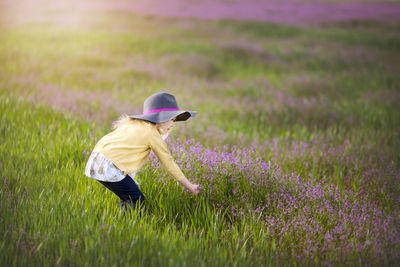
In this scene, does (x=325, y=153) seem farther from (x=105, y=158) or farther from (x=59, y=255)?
(x=59, y=255)

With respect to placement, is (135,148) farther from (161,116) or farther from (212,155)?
(212,155)

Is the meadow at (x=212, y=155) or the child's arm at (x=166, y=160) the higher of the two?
the child's arm at (x=166, y=160)

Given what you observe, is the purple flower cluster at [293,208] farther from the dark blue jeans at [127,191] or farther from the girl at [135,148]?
the girl at [135,148]

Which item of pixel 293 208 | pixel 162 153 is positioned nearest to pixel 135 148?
pixel 162 153

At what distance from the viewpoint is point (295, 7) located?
2112cm

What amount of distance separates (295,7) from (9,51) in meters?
16.9

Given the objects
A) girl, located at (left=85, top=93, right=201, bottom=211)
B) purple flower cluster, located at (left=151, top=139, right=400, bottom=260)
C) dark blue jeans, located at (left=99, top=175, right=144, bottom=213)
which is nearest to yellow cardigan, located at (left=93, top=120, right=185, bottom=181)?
girl, located at (left=85, top=93, right=201, bottom=211)

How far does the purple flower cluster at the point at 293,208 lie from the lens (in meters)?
2.49

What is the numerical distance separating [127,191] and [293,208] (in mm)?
1395

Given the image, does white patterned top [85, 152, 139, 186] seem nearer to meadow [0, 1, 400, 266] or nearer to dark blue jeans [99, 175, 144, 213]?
dark blue jeans [99, 175, 144, 213]

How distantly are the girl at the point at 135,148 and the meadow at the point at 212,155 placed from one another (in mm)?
259

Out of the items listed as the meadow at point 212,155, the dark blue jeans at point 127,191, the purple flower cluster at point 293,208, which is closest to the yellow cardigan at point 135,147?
the dark blue jeans at point 127,191

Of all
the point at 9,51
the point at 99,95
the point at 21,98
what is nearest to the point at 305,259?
the point at 21,98

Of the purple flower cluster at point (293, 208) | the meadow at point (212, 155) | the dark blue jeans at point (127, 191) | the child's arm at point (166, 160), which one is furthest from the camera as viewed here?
the dark blue jeans at point (127, 191)
